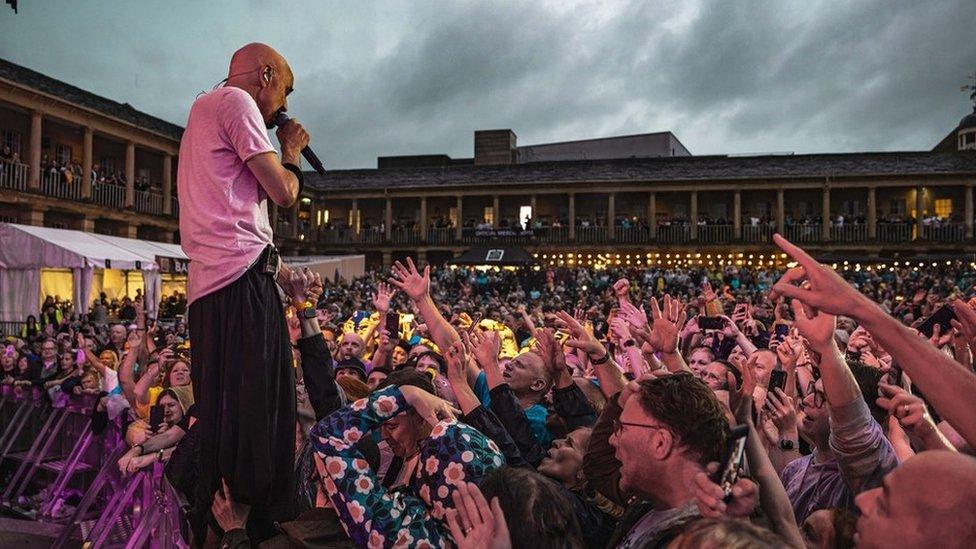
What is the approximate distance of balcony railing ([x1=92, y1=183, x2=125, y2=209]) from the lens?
1045 inches

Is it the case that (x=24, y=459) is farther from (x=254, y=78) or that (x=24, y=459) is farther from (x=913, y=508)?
(x=913, y=508)

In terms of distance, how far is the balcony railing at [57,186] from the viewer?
79.3 feet

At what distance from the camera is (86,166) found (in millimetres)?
25828

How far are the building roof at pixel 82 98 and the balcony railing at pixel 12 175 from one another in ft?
8.78

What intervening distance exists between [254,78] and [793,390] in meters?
3.50

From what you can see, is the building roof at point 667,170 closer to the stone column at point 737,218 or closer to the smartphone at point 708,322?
the stone column at point 737,218

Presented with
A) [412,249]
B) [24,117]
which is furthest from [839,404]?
[412,249]

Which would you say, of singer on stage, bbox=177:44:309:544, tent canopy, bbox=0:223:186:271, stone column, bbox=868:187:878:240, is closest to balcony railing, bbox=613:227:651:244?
stone column, bbox=868:187:878:240

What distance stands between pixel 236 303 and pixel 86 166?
27.7 metres

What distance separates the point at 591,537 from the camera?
7.72ft

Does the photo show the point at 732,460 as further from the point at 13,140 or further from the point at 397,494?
the point at 13,140

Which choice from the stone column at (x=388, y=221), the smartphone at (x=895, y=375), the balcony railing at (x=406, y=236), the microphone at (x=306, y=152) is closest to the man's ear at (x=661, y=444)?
the microphone at (x=306, y=152)

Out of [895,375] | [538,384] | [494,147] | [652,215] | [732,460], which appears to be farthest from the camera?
[494,147]

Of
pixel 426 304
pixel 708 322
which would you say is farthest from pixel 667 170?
pixel 426 304
